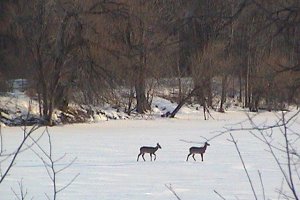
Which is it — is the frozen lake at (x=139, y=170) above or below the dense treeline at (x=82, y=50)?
below

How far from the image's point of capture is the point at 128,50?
32.4 meters

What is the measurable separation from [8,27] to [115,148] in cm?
1254

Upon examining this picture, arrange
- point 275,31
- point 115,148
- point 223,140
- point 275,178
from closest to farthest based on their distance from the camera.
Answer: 1. point 275,31
2. point 275,178
3. point 115,148
4. point 223,140

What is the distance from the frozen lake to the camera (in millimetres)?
10758

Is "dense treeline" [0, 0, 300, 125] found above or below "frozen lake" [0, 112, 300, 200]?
above

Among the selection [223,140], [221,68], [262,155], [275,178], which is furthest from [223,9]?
[221,68]

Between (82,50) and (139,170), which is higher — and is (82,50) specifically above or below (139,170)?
above

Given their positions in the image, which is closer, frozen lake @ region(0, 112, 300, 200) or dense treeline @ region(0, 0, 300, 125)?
frozen lake @ region(0, 112, 300, 200)

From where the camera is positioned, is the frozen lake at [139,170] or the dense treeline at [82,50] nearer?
the frozen lake at [139,170]

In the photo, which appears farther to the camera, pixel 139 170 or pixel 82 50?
pixel 82 50

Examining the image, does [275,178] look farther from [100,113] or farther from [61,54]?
[100,113]

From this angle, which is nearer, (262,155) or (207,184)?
(207,184)

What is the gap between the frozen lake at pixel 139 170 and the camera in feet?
35.3

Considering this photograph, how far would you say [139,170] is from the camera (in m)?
13.7
